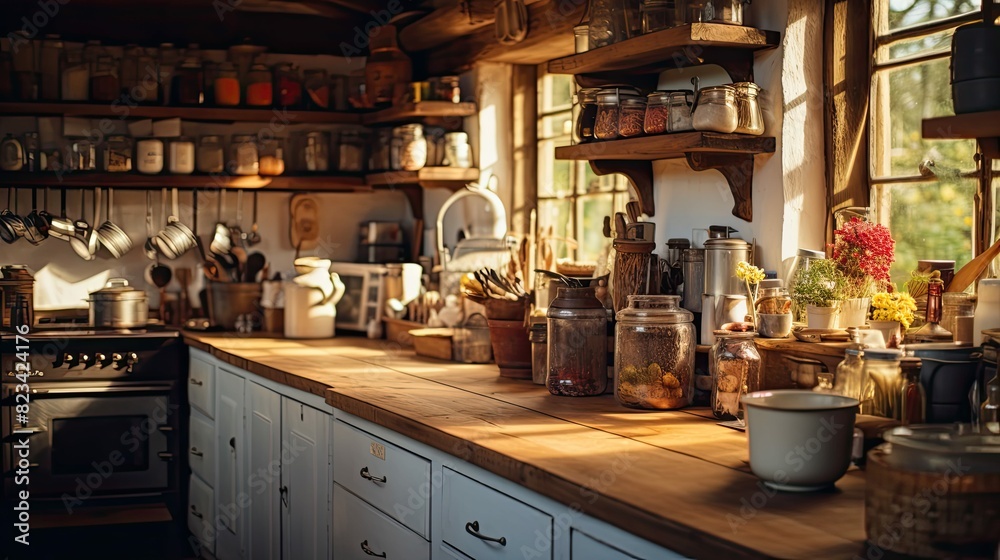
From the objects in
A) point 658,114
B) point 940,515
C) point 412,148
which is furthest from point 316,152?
point 940,515

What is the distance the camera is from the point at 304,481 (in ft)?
10.5

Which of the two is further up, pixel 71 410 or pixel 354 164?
pixel 354 164

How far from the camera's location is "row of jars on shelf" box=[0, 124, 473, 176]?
4328 mm

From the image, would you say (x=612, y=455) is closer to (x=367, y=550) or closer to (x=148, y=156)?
(x=367, y=550)

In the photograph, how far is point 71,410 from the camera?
13.9 feet

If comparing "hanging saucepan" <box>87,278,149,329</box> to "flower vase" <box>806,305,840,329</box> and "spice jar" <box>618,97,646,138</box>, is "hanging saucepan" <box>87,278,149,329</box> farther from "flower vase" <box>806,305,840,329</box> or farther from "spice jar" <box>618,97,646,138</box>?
"flower vase" <box>806,305,840,329</box>

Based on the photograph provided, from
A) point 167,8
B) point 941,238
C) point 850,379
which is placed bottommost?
point 850,379

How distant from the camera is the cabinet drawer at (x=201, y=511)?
4.13 metres

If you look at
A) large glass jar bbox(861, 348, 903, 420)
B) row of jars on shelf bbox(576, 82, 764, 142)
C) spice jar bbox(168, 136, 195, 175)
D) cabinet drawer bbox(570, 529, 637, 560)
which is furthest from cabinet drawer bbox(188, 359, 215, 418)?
large glass jar bbox(861, 348, 903, 420)

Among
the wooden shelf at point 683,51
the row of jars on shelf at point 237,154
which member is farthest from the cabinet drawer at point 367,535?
the row of jars on shelf at point 237,154

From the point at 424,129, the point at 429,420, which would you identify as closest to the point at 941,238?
the point at 429,420

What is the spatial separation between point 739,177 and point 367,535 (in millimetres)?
1313

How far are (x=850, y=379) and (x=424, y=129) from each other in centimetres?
285

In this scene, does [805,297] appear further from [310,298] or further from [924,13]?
[310,298]
